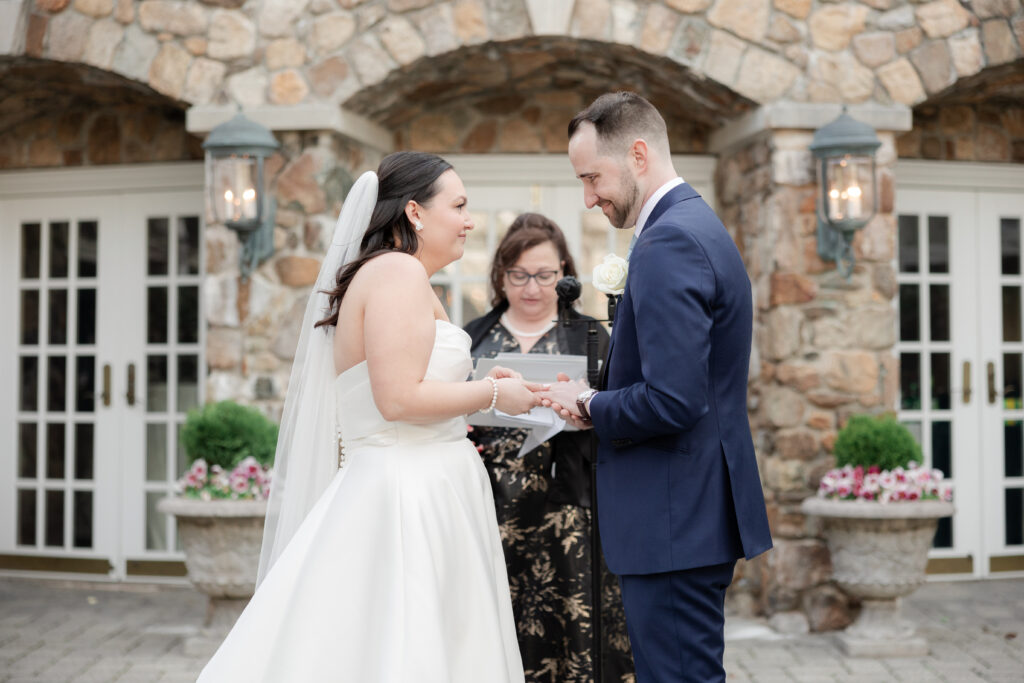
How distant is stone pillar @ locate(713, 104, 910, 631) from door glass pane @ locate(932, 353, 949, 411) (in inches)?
44.2

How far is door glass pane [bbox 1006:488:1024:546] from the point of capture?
5758 mm

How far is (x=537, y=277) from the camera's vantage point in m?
3.22

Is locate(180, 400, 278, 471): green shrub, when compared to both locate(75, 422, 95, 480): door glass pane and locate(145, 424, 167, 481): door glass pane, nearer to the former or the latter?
locate(145, 424, 167, 481): door glass pane

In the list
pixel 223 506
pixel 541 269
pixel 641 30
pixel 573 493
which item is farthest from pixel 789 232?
pixel 223 506

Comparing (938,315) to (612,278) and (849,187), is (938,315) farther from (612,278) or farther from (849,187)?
(612,278)

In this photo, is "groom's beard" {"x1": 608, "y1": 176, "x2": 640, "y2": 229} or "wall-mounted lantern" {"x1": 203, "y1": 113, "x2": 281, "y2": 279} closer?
"groom's beard" {"x1": 608, "y1": 176, "x2": 640, "y2": 229}

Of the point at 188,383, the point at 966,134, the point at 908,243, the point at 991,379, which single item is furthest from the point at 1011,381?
the point at 188,383

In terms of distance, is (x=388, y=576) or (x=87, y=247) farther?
(x=87, y=247)

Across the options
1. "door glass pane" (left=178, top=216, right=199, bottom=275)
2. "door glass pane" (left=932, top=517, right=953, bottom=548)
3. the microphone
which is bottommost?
"door glass pane" (left=932, top=517, right=953, bottom=548)

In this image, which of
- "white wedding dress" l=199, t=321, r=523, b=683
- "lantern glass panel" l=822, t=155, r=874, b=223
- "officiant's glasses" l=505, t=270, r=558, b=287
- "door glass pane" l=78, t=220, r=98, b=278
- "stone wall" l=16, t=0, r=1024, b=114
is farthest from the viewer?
"door glass pane" l=78, t=220, r=98, b=278

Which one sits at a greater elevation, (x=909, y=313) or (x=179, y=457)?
(x=909, y=313)

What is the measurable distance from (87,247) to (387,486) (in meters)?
4.33

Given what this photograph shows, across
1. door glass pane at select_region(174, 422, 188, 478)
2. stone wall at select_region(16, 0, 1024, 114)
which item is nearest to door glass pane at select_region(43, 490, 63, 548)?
door glass pane at select_region(174, 422, 188, 478)

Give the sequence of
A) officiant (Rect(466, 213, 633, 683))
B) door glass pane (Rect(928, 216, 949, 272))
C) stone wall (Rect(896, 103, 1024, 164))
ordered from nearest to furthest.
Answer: officiant (Rect(466, 213, 633, 683)) < stone wall (Rect(896, 103, 1024, 164)) < door glass pane (Rect(928, 216, 949, 272))
